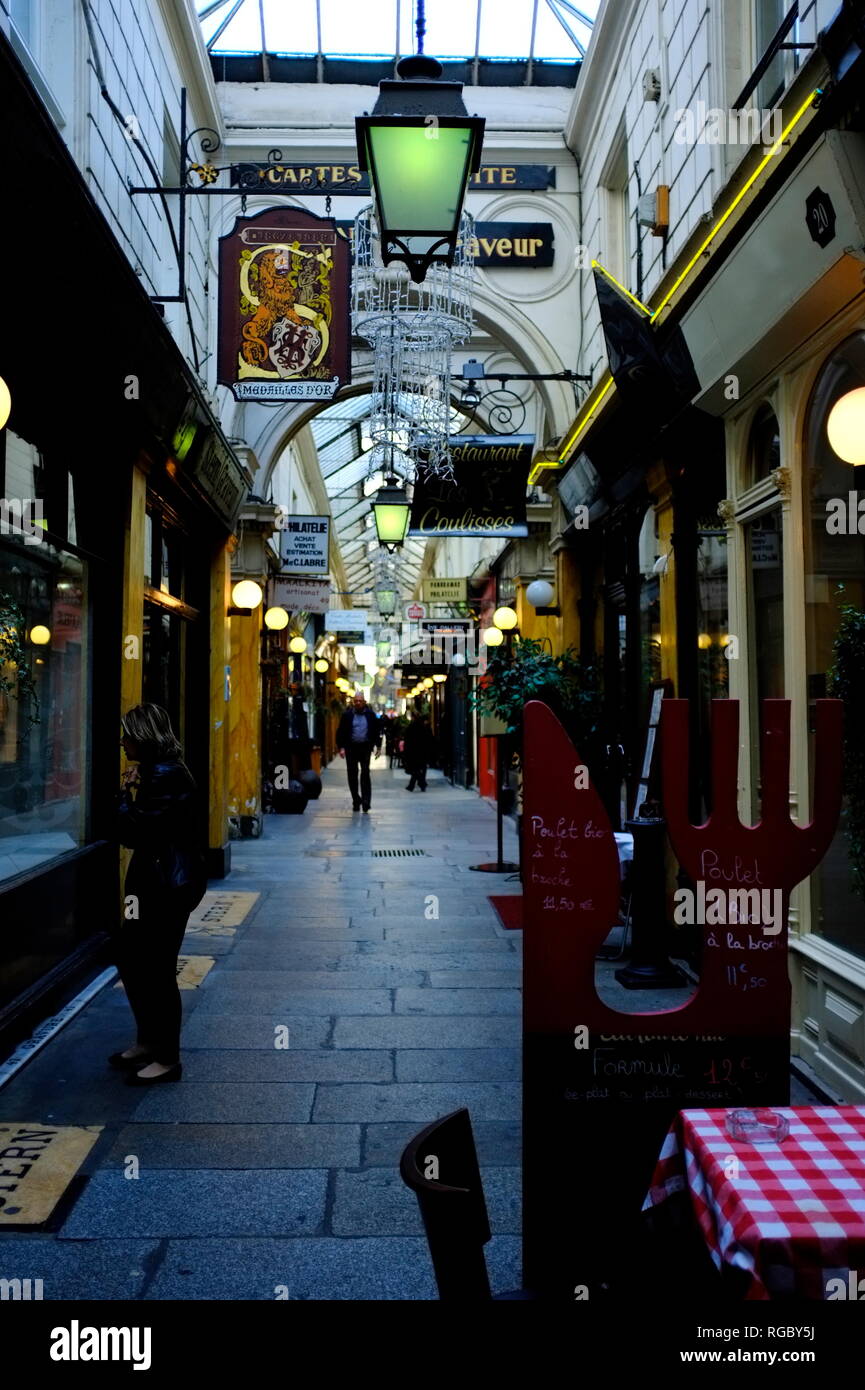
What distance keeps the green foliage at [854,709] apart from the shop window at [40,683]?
3859 millimetres

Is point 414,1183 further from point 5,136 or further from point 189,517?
point 189,517

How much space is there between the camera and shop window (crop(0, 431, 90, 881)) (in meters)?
5.67

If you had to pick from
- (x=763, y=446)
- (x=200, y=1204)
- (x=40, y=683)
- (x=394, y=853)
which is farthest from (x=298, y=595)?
(x=200, y=1204)

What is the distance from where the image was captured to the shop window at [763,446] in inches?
238

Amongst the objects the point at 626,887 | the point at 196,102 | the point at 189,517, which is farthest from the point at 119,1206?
the point at 196,102

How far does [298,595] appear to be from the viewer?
1670cm

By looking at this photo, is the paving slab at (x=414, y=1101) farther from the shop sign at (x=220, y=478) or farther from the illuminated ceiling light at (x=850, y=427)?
the shop sign at (x=220, y=478)

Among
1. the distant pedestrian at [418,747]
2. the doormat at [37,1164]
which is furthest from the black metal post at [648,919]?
the distant pedestrian at [418,747]

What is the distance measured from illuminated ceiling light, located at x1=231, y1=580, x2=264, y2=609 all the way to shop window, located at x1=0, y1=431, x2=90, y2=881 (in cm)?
574

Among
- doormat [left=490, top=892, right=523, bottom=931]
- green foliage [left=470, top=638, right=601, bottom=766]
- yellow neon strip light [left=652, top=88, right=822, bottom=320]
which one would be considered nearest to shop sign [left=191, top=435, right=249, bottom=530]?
green foliage [left=470, top=638, right=601, bottom=766]

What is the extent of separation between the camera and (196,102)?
435 inches

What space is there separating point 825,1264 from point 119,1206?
2590 millimetres

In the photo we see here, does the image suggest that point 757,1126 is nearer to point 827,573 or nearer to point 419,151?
point 827,573

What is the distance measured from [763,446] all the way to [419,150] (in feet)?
8.86
